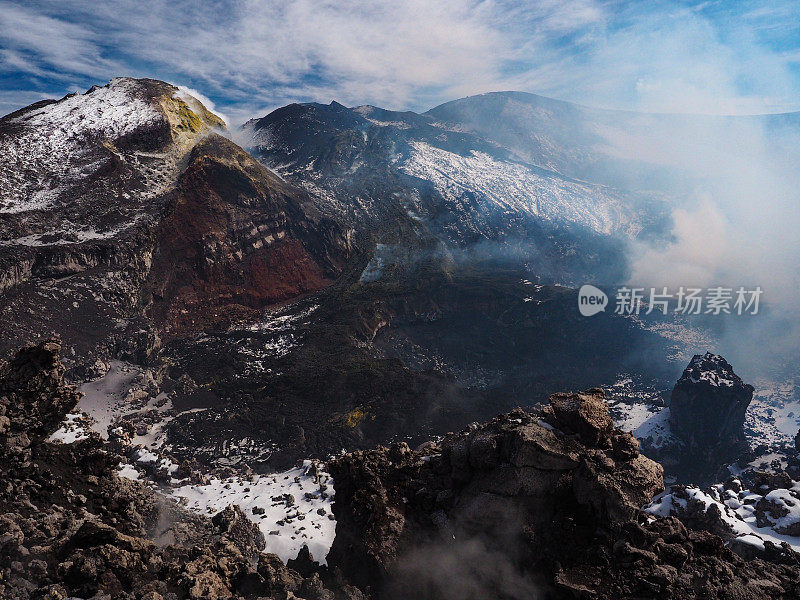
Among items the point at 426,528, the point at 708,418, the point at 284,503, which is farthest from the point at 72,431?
the point at 708,418

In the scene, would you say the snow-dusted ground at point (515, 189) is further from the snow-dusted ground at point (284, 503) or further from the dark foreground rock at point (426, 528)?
the dark foreground rock at point (426, 528)

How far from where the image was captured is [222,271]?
2147 inches

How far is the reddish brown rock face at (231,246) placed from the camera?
1984 inches

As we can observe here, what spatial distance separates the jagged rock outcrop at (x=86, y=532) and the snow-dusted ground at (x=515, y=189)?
70989 millimetres

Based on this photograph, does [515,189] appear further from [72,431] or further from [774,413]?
[72,431]

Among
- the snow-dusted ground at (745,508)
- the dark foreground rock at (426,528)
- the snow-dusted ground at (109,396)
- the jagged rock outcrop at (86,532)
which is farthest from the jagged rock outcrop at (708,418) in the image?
the snow-dusted ground at (109,396)

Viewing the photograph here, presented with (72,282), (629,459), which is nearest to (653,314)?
(629,459)

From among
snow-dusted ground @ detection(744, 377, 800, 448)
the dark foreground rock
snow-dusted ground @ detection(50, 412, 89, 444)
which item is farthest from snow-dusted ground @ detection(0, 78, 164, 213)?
snow-dusted ground @ detection(744, 377, 800, 448)

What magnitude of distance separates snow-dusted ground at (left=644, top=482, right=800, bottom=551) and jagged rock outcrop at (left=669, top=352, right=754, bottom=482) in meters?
10.6

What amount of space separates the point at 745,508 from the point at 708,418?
45.3 feet

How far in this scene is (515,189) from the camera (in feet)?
289

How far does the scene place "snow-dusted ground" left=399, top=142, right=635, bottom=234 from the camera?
8275cm

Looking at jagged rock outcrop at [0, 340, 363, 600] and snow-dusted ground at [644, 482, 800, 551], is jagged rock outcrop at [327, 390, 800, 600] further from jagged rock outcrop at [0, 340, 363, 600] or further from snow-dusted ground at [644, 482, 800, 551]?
snow-dusted ground at [644, 482, 800, 551]

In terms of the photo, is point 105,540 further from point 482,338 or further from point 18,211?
point 18,211
